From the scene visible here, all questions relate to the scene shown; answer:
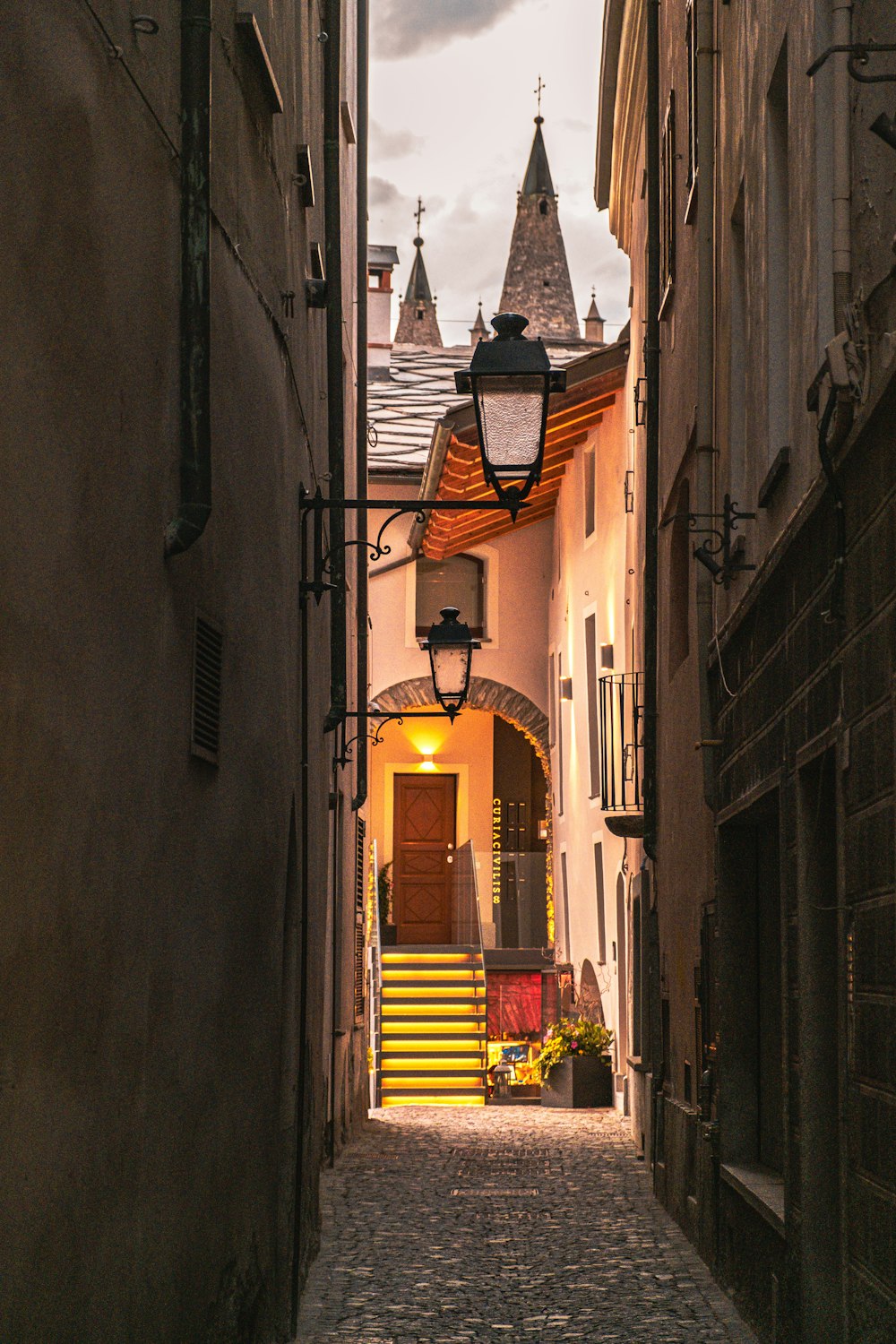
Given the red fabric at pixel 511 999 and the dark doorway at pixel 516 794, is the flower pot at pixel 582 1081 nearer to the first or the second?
the red fabric at pixel 511 999

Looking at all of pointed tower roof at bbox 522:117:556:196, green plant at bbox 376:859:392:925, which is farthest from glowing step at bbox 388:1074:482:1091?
pointed tower roof at bbox 522:117:556:196

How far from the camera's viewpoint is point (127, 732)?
390cm

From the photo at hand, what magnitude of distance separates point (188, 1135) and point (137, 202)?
7.95 ft

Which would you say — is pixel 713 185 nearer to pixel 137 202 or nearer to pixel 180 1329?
pixel 137 202

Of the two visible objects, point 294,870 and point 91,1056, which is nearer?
point 91,1056

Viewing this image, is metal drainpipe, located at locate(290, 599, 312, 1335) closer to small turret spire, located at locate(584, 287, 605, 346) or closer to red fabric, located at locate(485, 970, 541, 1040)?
red fabric, located at locate(485, 970, 541, 1040)

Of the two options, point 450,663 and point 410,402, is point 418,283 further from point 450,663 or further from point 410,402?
point 450,663

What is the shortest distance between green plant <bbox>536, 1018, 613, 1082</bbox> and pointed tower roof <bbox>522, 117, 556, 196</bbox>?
147ft

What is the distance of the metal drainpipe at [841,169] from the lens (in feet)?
16.5

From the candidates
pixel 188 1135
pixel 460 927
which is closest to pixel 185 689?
pixel 188 1135

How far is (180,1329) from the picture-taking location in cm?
460

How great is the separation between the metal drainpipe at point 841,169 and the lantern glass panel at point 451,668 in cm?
733

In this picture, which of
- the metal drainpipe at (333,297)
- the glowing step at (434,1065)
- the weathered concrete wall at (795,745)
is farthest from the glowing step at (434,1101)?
the metal drainpipe at (333,297)

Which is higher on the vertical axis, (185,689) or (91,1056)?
(185,689)
